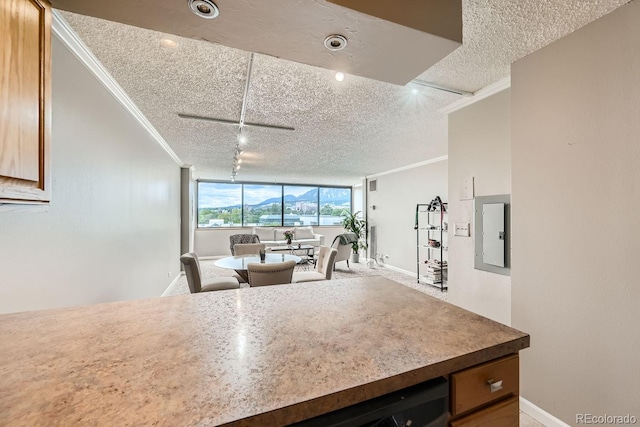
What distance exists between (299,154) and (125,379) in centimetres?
443

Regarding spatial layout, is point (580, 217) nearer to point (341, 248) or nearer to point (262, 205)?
point (341, 248)

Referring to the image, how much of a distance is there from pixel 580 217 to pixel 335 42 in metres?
1.79

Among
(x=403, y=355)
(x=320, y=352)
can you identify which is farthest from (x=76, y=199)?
(x=403, y=355)

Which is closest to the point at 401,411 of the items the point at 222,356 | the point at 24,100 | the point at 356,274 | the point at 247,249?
the point at 222,356

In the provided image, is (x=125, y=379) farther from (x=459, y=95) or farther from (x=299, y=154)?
(x=299, y=154)

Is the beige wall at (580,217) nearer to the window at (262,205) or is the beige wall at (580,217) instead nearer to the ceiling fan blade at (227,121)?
the ceiling fan blade at (227,121)

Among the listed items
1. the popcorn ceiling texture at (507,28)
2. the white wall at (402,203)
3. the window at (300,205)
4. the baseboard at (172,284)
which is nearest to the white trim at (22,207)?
the popcorn ceiling texture at (507,28)

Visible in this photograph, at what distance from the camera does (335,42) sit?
3.92 ft

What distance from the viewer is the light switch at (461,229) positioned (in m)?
2.59

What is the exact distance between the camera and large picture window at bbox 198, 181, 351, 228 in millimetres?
8383

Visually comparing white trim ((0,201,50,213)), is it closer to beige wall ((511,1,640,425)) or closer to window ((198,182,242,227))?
beige wall ((511,1,640,425))

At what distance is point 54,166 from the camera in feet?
5.11

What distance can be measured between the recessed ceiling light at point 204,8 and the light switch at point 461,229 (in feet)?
8.62

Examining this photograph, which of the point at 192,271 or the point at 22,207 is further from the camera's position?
the point at 192,271
